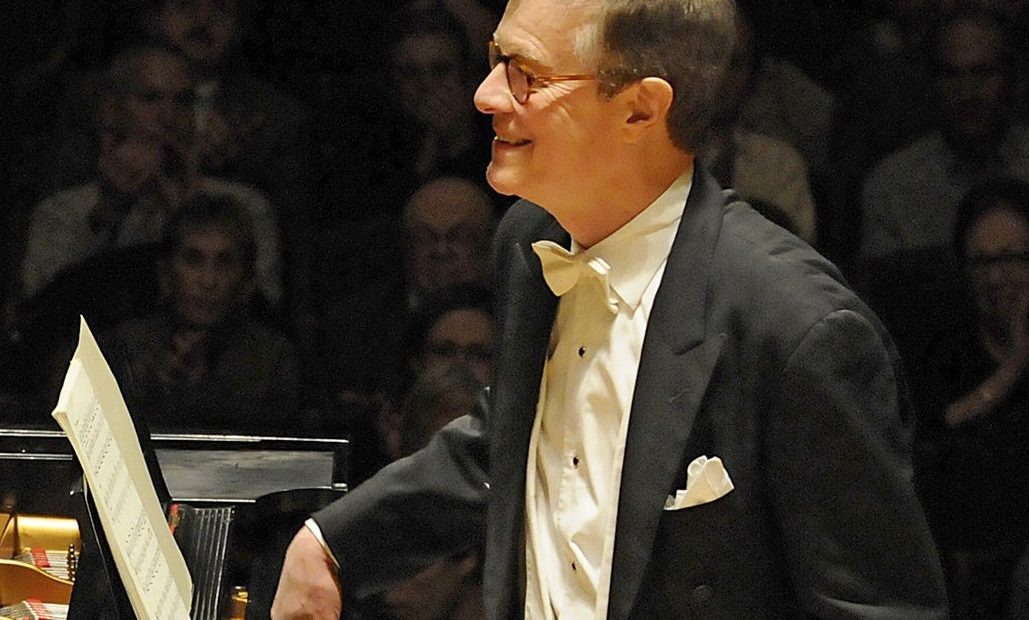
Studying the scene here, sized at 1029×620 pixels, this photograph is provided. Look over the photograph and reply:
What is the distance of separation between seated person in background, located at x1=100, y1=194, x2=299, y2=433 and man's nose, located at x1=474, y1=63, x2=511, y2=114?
6.49 ft

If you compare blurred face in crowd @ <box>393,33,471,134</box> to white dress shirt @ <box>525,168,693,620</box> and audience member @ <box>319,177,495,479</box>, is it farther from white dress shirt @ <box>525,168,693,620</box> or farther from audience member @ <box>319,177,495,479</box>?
white dress shirt @ <box>525,168,693,620</box>

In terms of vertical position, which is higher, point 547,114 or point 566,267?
point 547,114

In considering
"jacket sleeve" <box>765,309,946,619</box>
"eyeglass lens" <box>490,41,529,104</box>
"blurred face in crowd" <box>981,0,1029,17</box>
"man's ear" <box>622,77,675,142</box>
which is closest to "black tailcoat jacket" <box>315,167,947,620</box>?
"jacket sleeve" <box>765,309,946,619</box>

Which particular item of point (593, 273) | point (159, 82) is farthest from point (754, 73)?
point (593, 273)

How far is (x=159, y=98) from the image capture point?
148 inches

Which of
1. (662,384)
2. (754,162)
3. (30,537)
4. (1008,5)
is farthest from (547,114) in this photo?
(1008,5)

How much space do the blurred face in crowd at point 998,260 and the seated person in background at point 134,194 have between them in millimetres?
1525

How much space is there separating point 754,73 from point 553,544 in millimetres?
1952

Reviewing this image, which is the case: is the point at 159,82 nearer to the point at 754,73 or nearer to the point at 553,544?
the point at 754,73

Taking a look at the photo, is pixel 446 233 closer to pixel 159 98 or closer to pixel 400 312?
pixel 400 312

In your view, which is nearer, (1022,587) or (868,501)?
(868,501)

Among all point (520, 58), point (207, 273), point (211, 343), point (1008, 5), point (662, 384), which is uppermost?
point (1008, 5)

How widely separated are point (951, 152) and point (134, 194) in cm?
180

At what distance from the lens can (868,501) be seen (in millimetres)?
1687
